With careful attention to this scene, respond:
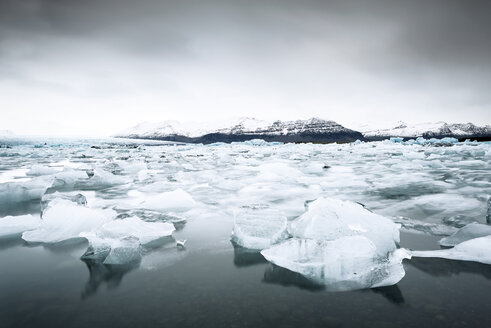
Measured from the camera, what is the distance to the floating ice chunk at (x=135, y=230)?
2660 millimetres

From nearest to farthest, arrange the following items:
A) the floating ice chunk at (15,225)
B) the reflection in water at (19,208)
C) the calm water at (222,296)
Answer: the calm water at (222,296) → the floating ice chunk at (15,225) → the reflection in water at (19,208)

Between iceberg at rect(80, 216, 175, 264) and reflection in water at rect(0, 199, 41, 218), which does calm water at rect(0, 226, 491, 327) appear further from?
reflection in water at rect(0, 199, 41, 218)

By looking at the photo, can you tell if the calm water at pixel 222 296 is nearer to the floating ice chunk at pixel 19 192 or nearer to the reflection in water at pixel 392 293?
the reflection in water at pixel 392 293

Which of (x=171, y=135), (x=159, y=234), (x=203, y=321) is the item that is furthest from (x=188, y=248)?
(x=171, y=135)

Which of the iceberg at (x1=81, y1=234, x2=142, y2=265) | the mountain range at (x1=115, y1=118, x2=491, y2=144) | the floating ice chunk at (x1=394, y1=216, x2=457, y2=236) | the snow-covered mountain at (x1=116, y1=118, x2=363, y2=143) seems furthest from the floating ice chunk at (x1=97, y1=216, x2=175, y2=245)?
the snow-covered mountain at (x1=116, y1=118, x2=363, y2=143)

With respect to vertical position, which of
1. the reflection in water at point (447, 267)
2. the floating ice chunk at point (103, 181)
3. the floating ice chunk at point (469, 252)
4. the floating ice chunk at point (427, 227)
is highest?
the floating ice chunk at point (469, 252)

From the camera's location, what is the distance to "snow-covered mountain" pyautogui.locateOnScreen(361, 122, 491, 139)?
166m

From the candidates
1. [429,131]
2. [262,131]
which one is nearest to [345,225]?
[262,131]

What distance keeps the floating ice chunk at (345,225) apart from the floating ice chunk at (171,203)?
1.81m

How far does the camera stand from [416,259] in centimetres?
222

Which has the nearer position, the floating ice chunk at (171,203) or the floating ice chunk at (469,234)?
the floating ice chunk at (469,234)

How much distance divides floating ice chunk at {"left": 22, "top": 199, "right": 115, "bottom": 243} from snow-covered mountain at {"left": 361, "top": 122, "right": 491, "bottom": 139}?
176 metres

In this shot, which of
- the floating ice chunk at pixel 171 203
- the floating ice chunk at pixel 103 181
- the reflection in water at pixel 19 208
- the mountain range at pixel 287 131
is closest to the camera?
the reflection in water at pixel 19 208

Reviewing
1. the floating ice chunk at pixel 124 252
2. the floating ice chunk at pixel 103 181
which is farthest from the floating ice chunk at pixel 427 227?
the floating ice chunk at pixel 103 181
